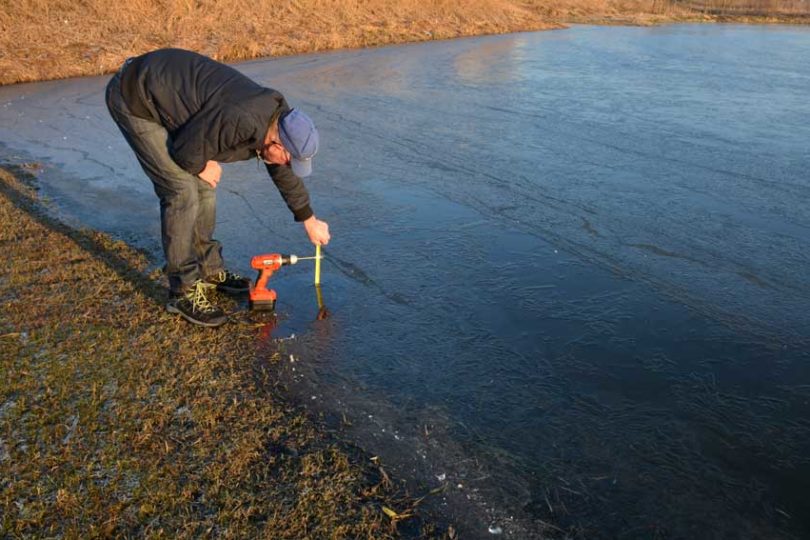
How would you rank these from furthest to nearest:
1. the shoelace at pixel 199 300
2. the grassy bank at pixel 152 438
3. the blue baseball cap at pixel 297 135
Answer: the shoelace at pixel 199 300 → the blue baseball cap at pixel 297 135 → the grassy bank at pixel 152 438

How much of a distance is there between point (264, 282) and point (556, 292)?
1.80 m

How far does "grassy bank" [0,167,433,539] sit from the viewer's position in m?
2.48

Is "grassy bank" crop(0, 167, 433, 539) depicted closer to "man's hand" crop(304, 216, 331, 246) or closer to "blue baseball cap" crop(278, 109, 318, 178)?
"man's hand" crop(304, 216, 331, 246)

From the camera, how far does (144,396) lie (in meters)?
3.19

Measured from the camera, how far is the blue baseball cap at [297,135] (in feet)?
10.8

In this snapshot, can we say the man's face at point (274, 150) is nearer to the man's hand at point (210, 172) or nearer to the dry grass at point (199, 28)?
the man's hand at point (210, 172)

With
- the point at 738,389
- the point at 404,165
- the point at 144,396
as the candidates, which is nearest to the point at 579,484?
the point at 738,389

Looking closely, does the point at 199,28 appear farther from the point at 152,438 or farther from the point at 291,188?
the point at 152,438

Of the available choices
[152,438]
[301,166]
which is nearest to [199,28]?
[301,166]

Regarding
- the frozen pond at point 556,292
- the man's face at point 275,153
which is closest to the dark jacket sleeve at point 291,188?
the man's face at point 275,153

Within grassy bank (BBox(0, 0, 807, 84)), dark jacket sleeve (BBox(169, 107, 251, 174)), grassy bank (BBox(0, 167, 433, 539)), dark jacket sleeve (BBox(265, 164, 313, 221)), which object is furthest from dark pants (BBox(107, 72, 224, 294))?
grassy bank (BBox(0, 0, 807, 84))

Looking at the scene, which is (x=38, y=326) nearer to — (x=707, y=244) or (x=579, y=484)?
(x=579, y=484)

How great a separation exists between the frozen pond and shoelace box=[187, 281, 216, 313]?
0.44 metres

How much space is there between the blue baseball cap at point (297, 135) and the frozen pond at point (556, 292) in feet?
3.53
